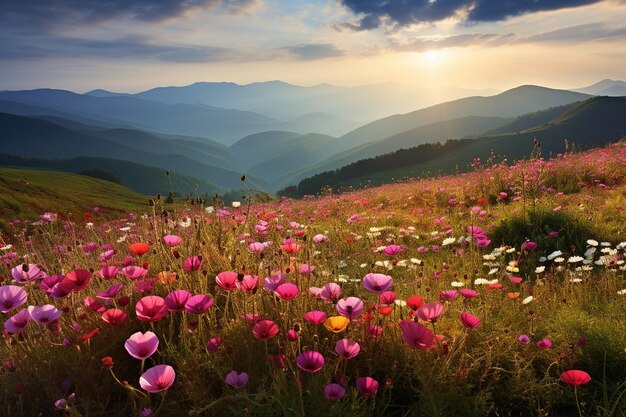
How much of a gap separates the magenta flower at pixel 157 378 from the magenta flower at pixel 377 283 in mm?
1063

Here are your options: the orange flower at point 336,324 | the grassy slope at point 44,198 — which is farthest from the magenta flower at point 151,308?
the grassy slope at point 44,198

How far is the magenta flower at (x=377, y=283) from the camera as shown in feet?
7.20

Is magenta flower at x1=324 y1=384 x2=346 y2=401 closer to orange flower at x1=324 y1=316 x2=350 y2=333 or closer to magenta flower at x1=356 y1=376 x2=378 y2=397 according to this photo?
magenta flower at x1=356 y1=376 x2=378 y2=397

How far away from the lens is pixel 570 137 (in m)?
114

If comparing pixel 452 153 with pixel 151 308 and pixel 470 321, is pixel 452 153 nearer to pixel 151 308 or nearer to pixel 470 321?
pixel 470 321

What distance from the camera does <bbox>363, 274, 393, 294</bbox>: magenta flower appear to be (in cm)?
219

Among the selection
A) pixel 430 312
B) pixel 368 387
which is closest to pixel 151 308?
pixel 368 387

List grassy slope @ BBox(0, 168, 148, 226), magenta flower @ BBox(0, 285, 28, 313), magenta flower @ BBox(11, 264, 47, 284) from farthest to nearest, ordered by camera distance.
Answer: grassy slope @ BBox(0, 168, 148, 226)
magenta flower @ BBox(11, 264, 47, 284)
magenta flower @ BBox(0, 285, 28, 313)

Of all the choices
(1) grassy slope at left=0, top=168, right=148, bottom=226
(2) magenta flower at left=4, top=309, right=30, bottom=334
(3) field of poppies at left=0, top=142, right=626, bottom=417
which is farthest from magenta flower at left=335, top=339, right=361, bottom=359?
(1) grassy slope at left=0, top=168, right=148, bottom=226

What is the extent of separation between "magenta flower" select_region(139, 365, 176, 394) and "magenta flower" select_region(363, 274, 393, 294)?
1063 mm

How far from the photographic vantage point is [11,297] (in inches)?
94.1

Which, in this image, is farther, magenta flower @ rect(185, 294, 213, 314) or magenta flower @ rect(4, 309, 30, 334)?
magenta flower @ rect(4, 309, 30, 334)

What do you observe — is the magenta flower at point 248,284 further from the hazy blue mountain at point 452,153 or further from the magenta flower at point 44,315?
the hazy blue mountain at point 452,153

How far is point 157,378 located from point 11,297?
4.10 feet
